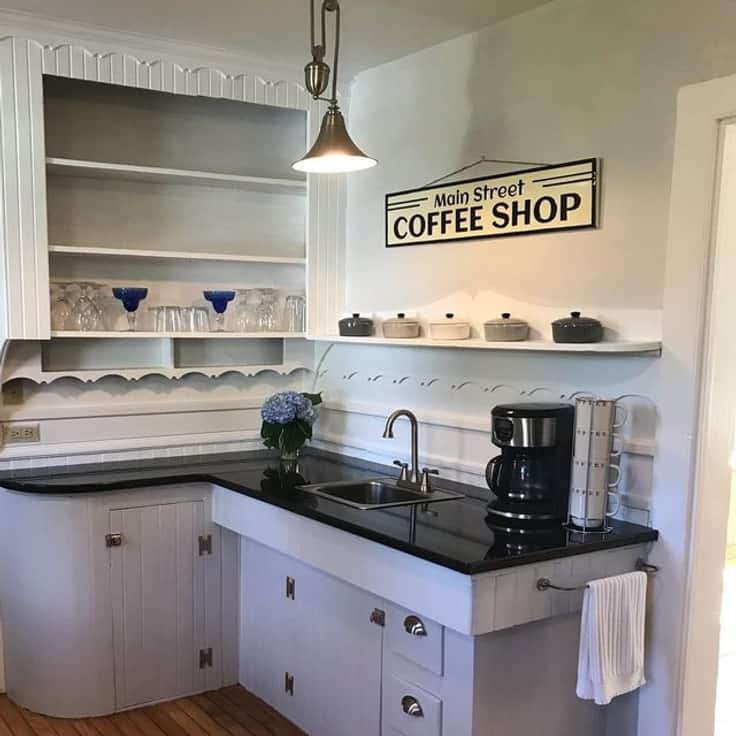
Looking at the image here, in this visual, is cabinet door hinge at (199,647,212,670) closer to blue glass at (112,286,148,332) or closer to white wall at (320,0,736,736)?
white wall at (320,0,736,736)

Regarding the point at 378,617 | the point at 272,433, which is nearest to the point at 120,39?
the point at 272,433

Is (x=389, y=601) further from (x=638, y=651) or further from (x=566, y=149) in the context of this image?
(x=566, y=149)

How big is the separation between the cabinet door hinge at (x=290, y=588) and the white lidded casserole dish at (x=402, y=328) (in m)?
1.00

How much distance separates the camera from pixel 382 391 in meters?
3.42

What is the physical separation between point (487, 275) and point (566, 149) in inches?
20.4

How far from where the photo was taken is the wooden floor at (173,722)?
2.91 m

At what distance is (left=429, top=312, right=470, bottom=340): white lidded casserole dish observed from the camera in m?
2.90

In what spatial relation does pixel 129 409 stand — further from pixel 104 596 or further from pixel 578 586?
pixel 578 586

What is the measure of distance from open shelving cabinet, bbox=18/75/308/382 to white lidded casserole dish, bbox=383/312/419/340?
0.55 meters

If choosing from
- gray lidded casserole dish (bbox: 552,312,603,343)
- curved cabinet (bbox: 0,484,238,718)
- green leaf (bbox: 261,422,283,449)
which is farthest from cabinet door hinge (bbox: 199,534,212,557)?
gray lidded casserole dish (bbox: 552,312,603,343)

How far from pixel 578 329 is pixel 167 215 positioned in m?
1.94

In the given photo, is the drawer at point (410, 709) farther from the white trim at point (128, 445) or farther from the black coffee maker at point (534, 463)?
the white trim at point (128, 445)

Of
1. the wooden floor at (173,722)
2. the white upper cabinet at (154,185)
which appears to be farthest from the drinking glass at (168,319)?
the wooden floor at (173,722)

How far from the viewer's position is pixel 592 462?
2367mm
